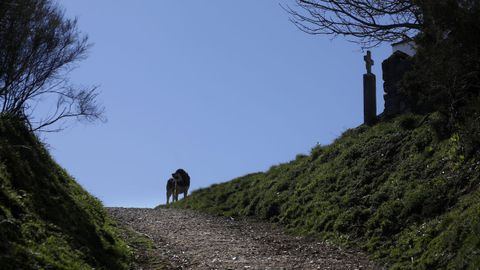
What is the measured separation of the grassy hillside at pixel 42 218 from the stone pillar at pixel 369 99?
33.6 feet

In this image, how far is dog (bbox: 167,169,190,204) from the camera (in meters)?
29.5

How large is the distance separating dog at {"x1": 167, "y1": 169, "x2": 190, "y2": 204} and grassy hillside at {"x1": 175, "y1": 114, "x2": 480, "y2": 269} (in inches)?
270

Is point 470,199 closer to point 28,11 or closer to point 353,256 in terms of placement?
point 353,256

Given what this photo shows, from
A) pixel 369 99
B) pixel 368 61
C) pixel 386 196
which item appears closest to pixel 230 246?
pixel 386 196

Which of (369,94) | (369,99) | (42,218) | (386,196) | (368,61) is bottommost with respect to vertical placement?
(42,218)

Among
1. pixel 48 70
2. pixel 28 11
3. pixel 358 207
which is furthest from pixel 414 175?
pixel 48 70

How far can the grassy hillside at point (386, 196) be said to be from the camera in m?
11.1

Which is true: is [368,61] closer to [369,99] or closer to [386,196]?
[369,99]

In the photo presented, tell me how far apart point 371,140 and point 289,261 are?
23.7ft

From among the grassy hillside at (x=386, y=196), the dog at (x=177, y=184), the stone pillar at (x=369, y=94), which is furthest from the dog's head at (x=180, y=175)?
the stone pillar at (x=369, y=94)

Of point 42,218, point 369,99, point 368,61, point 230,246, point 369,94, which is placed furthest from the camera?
point 368,61

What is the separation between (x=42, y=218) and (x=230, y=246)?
491 cm

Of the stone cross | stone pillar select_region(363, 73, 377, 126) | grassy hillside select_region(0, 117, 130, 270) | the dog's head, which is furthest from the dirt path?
the dog's head

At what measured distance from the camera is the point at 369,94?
22.7m
